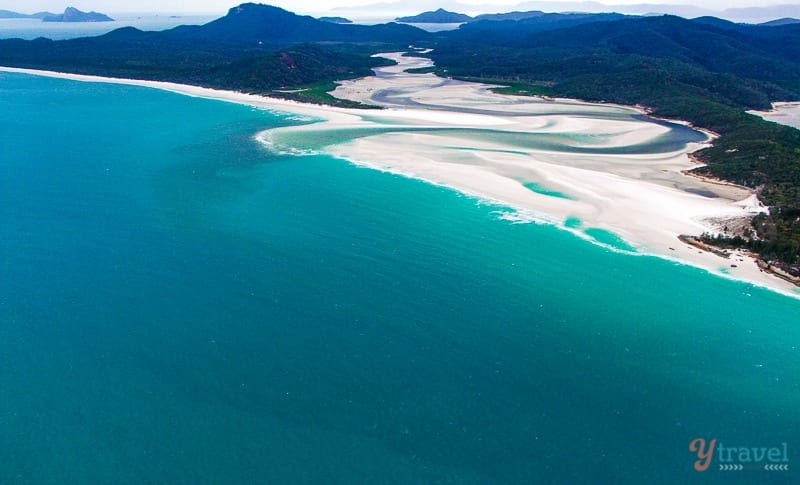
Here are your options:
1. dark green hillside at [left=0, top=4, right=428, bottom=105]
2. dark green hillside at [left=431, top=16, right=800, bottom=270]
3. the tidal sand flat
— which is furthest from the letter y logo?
dark green hillside at [left=0, top=4, right=428, bottom=105]

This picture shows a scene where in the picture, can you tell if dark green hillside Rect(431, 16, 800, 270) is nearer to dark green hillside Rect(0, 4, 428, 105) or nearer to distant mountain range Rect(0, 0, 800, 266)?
distant mountain range Rect(0, 0, 800, 266)

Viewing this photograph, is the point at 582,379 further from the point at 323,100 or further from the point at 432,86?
the point at 432,86

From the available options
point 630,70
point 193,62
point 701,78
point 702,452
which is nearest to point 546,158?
point 702,452

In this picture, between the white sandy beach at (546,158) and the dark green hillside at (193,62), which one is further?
the dark green hillside at (193,62)

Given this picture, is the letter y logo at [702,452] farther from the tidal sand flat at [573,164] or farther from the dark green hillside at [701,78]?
the dark green hillside at [701,78]

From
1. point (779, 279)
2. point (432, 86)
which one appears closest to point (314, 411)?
point (779, 279)

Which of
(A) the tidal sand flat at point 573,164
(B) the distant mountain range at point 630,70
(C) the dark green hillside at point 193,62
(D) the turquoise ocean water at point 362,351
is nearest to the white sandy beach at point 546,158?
(A) the tidal sand flat at point 573,164
